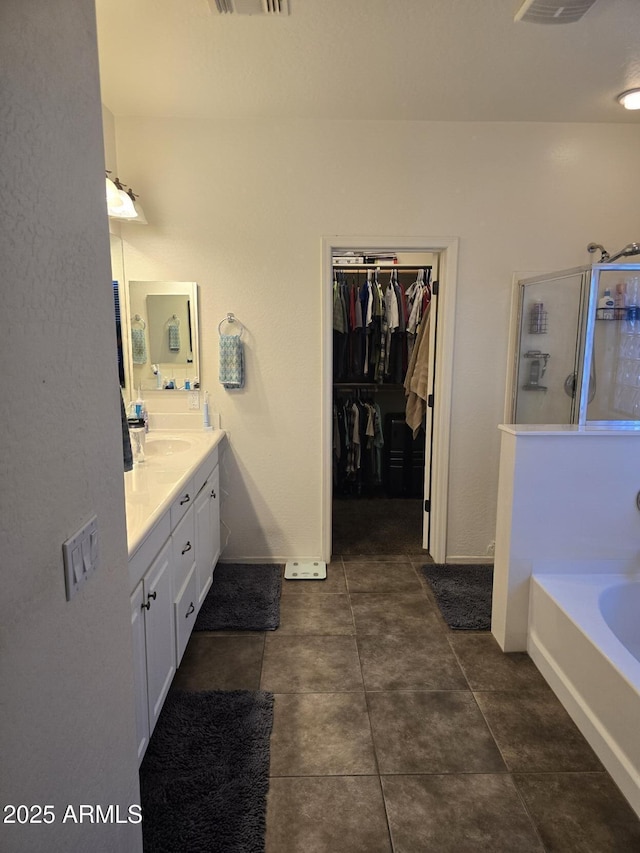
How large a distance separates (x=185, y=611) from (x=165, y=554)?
0.46 metres

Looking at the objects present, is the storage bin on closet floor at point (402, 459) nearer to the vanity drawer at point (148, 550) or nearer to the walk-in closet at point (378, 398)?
the walk-in closet at point (378, 398)

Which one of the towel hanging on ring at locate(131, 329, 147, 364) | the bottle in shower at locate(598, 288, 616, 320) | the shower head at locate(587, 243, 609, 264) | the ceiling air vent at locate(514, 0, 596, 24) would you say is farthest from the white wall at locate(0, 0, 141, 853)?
the shower head at locate(587, 243, 609, 264)

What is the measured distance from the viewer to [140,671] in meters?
1.66

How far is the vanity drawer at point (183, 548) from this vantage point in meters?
2.11

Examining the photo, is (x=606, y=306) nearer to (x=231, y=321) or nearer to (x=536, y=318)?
(x=536, y=318)

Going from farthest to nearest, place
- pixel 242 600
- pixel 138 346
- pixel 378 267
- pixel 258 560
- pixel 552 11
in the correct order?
1. pixel 378 267
2. pixel 258 560
3. pixel 138 346
4. pixel 242 600
5. pixel 552 11

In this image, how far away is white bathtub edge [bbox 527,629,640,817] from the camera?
166 centimetres

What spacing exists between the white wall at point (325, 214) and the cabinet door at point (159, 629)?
56.8 inches

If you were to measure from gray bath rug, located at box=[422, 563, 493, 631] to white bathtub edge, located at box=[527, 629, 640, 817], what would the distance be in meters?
0.35

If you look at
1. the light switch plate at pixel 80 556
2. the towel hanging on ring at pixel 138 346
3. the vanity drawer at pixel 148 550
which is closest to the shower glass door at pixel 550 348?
the vanity drawer at pixel 148 550

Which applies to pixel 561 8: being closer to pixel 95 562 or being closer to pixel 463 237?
pixel 463 237

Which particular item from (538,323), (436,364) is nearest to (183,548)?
(436,364)

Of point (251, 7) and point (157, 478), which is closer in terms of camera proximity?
point (251, 7)

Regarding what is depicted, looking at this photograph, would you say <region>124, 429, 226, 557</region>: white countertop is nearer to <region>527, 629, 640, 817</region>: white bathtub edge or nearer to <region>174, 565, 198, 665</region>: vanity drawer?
<region>174, 565, 198, 665</region>: vanity drawer
